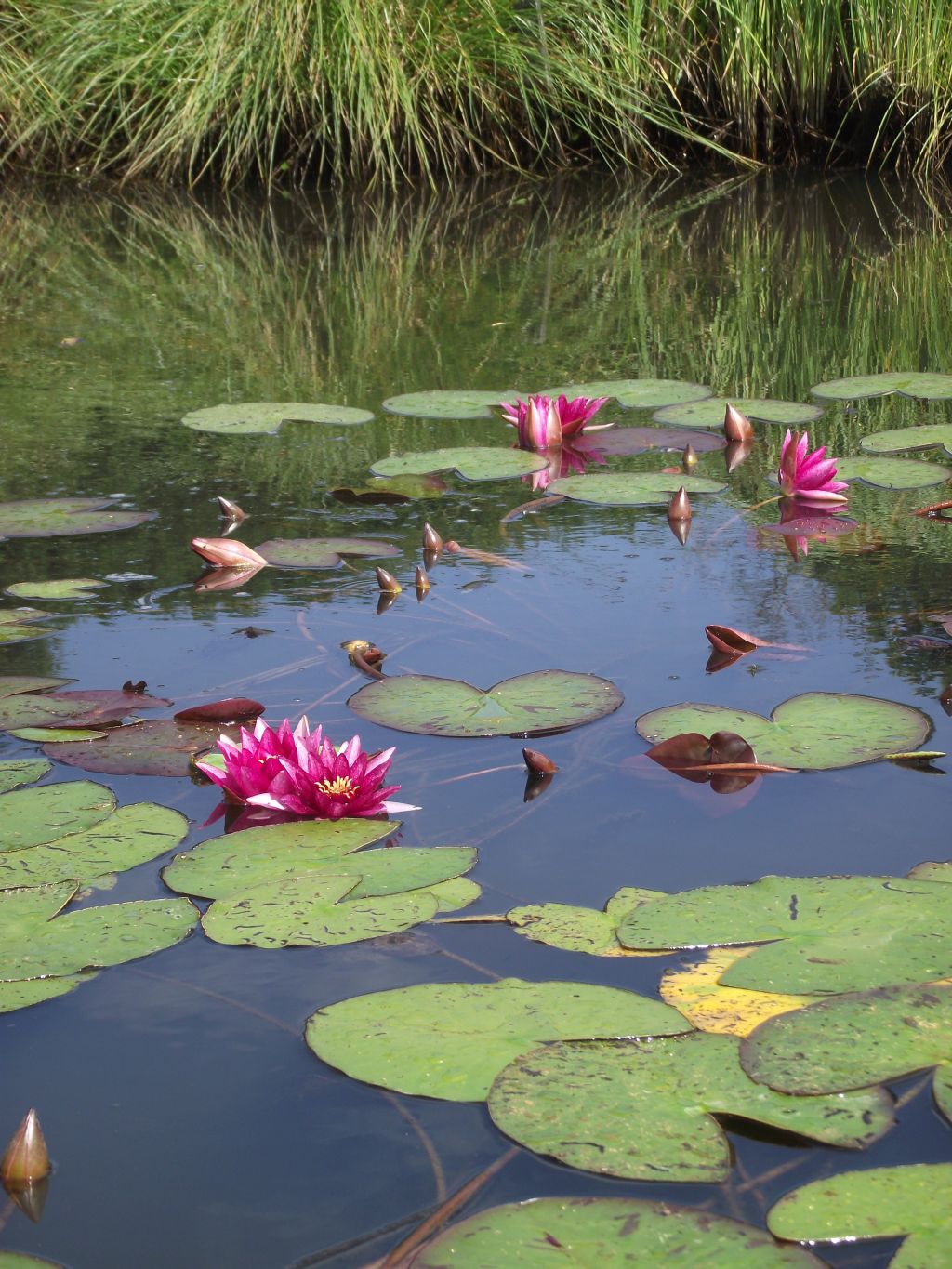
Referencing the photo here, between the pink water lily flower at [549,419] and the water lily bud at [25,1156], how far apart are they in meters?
2.05

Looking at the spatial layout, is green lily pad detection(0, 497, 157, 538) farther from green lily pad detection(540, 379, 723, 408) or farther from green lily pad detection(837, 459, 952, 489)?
green lily pad detection(837, 459, 952, 489)

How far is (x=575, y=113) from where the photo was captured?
739 centimetres

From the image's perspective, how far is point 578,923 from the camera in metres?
1.28

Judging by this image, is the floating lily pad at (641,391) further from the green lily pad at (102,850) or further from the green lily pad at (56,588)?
the green lily pad at (102,850)

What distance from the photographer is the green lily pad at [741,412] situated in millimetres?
3014

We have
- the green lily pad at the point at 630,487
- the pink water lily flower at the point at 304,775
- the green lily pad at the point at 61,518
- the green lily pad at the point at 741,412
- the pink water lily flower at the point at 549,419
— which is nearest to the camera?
the pink water lily flower at the point at 304,775

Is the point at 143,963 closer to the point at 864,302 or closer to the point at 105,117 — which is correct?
the point at 864,302

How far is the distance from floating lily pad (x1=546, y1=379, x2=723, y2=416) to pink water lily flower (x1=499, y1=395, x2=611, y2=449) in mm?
252

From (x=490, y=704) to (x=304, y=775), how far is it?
0.31 m

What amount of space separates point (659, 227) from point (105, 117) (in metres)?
3.43

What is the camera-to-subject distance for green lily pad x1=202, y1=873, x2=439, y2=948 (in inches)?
50.8

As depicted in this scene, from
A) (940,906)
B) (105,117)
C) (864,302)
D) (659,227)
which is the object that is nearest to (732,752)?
(940,906)

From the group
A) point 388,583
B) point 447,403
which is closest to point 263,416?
point 447,403

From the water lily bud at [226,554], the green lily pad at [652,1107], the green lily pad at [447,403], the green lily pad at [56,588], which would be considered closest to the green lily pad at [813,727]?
the green lily pad at [652,1107]
